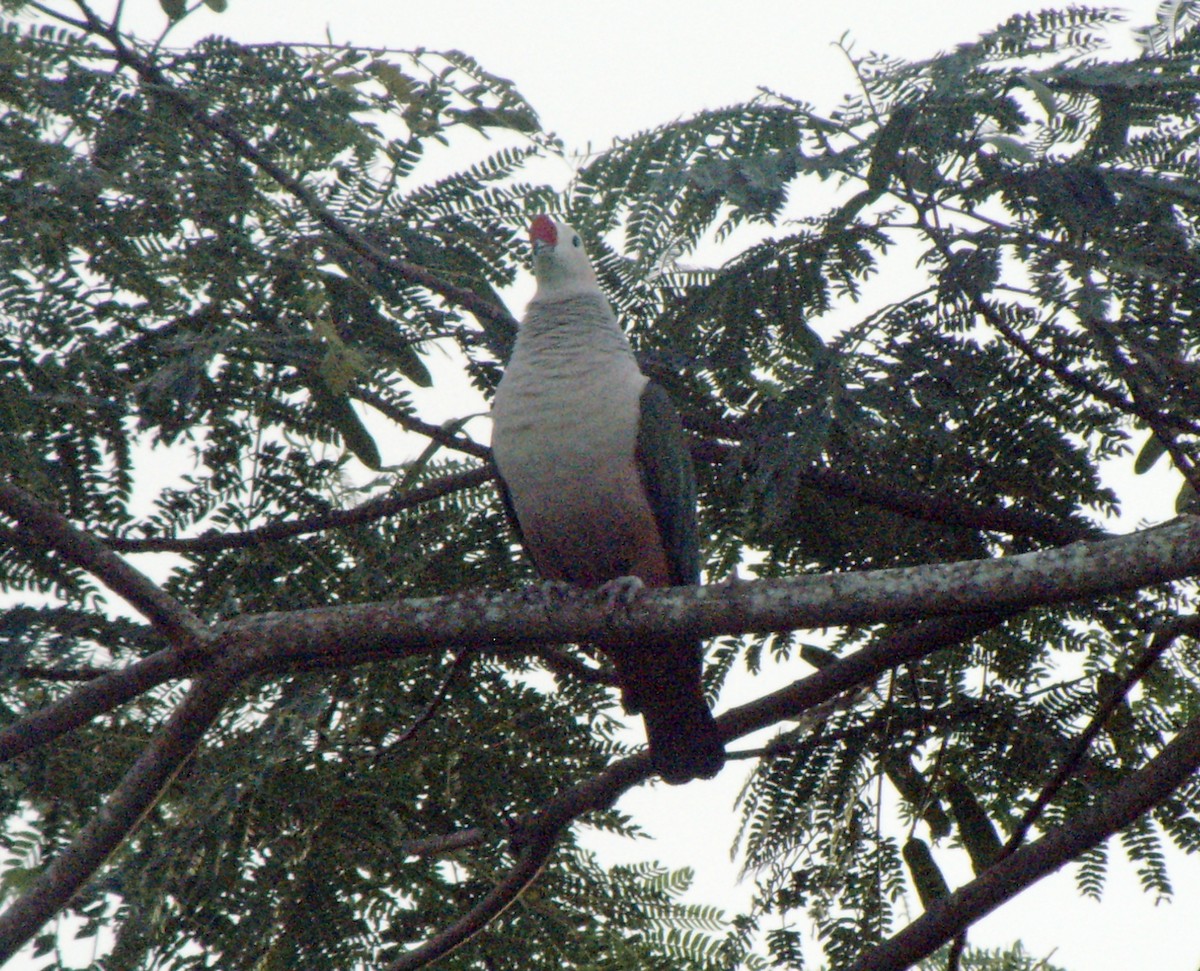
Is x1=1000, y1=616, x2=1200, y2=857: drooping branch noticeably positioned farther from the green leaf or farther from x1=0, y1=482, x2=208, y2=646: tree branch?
x1=0, y1=482, x2=208, y2=646: tree branch

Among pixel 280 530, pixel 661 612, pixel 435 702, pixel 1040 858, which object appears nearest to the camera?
pixel 661 612

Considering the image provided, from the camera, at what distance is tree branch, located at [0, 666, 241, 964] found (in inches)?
99.0

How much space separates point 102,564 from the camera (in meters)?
2.57

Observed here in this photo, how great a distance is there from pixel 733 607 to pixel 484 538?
4.58 feet

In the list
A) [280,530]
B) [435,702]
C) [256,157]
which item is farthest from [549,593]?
[256,157]

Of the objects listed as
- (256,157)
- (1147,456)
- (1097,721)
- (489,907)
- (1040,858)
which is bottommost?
(1040,858)

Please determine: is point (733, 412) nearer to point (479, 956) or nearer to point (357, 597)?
point (357, 597)

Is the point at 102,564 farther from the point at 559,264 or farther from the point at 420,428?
the point at 559,264

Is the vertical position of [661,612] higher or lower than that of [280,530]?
lower

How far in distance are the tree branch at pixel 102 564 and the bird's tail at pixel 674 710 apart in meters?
1.26

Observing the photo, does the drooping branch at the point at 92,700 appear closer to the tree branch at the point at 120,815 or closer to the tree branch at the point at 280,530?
the tree branch at the point at 120,815

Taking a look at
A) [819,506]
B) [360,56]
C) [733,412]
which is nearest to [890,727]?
[819,506]

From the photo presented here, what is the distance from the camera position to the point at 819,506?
11.9 ft

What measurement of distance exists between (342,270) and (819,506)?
4.87 feet
